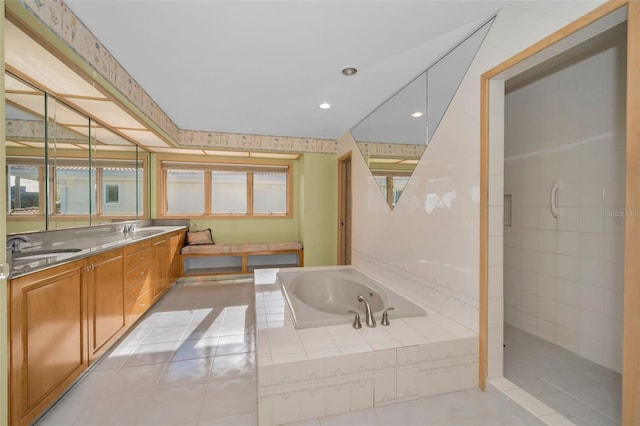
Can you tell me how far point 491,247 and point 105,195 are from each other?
373 cm

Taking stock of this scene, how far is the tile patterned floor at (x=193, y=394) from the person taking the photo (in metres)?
1.45

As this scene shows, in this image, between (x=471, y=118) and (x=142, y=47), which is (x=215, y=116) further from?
(x=471, y=118)

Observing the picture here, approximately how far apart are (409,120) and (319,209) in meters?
2.32

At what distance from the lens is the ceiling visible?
1510 millimetres

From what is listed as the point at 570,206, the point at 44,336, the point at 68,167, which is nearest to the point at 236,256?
the point at 68,167

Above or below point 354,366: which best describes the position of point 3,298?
above

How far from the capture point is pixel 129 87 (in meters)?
2.33

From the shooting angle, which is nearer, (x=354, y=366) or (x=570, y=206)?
(x=354, y=366)

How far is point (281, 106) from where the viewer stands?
119 inches

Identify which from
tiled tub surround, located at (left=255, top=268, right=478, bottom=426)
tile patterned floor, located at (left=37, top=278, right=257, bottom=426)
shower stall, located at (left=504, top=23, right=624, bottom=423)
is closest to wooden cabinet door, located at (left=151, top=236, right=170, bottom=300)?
tile patterned floor, located at (left=37, top=278, right=257, bottom=426)

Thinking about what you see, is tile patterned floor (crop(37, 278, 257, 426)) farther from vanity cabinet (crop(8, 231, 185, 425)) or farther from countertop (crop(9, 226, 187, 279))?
countertop (crop(9, 226, 187, 279))

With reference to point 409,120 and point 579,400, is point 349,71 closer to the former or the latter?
point 409,120

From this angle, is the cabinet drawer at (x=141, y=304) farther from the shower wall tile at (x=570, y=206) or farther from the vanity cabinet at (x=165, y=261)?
the shower wall tile at (x=570, y=206)

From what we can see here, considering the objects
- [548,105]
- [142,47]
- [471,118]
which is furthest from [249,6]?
[548,105]
